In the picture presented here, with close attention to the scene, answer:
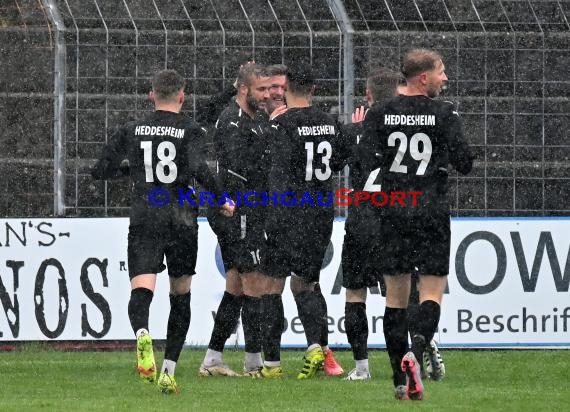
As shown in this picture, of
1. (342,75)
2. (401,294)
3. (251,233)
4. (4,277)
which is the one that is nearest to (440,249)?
(401,294)

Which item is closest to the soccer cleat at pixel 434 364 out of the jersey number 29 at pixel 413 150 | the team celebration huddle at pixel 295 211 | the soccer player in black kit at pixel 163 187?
the team celebration huddle at pixel 295 211

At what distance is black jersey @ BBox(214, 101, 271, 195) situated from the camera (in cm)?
982

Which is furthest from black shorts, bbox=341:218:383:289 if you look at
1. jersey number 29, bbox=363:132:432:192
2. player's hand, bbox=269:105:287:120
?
jersey number 29, bbox=363:132:432:192

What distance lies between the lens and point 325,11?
39.7 feet

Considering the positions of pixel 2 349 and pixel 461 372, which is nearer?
pixel 461 372

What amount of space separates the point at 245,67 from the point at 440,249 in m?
2.57

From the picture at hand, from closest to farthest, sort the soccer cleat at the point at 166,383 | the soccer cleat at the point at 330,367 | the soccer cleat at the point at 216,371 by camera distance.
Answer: the soccer cleat at the point at 166,383 < the soccer cleat at the point at 216,371 < the soccer cleat at the point at 330,367

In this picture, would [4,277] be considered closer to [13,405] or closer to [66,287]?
[66,287]

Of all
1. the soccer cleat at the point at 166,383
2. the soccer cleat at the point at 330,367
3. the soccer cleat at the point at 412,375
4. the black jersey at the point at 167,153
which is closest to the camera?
the soccer cleat at the point at 412,375

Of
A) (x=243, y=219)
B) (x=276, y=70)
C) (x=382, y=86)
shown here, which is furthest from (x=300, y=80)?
(x=243, y=219)

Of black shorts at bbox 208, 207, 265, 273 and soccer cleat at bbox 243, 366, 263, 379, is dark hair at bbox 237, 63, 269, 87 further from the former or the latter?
soccer cleat at bbox 243, 366, 263, 379

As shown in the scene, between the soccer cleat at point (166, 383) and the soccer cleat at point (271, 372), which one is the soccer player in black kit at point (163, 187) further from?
the soccer cleat at point (271, 372)

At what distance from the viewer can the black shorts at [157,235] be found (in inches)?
341

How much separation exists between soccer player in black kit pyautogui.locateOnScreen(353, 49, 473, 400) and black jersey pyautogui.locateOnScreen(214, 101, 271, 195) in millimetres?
1998
